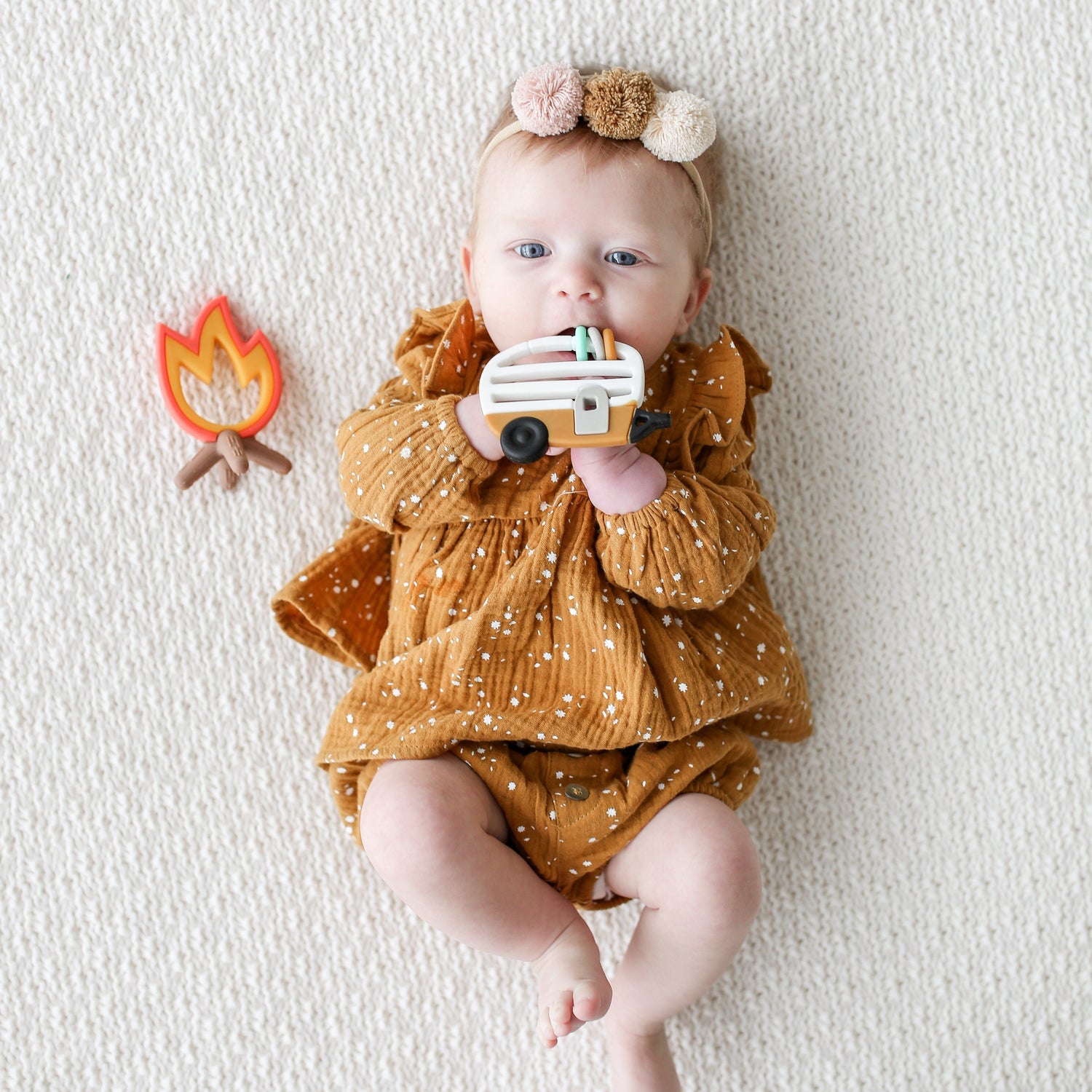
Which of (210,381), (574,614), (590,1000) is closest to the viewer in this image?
(590,1000)

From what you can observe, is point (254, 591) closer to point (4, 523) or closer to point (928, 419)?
point (4, 523)

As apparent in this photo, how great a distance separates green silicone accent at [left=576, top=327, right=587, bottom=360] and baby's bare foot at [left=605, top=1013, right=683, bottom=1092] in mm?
673

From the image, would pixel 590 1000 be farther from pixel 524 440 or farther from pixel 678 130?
pixel 678 130

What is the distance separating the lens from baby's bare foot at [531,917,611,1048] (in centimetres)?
90

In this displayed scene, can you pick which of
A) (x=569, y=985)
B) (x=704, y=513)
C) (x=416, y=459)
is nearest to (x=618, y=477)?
(x=704, y=513)

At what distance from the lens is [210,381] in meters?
1.12

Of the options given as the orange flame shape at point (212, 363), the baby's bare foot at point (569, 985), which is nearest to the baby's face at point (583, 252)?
the orange flame shape at point (212, 363)

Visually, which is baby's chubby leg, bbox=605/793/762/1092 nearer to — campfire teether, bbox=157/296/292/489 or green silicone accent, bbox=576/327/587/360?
green silicone accent, bbox=576/327/587/360

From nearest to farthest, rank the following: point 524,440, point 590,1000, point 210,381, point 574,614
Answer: point 524,440 < point 590,1000 < point 574,614 < point 210,381

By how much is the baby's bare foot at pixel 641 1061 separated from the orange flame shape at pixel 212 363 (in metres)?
0.75

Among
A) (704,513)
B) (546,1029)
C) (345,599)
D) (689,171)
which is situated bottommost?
(546,1029)

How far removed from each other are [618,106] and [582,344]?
248mm

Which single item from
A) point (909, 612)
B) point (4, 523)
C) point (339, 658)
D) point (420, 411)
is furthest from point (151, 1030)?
point (909, 612)

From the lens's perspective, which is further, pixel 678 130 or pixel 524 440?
pixel 678 130
